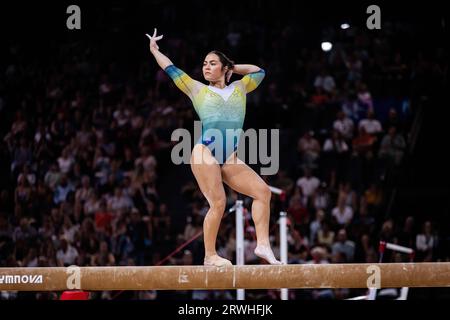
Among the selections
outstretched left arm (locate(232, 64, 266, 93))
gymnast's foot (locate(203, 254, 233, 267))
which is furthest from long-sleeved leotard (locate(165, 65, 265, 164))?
gymnast's foot (locate(203, 254, 233, 267))

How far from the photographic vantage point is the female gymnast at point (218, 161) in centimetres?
774

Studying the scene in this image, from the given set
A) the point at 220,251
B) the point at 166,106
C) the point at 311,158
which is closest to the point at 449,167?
the point at 311,158

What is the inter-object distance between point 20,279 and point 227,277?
78.0 inches

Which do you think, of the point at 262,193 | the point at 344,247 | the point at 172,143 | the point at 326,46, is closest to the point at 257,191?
the point at 262,193

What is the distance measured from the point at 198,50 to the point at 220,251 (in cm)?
566

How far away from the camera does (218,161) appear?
25.8ft

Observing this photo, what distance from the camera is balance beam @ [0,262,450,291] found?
295 inches

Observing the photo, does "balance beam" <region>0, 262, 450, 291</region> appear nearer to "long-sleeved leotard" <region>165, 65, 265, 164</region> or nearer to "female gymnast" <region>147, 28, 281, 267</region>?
"female gymnast" <region>147, 28, 281, 267</region>

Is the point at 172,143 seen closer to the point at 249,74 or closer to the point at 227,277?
the point at 249,74
